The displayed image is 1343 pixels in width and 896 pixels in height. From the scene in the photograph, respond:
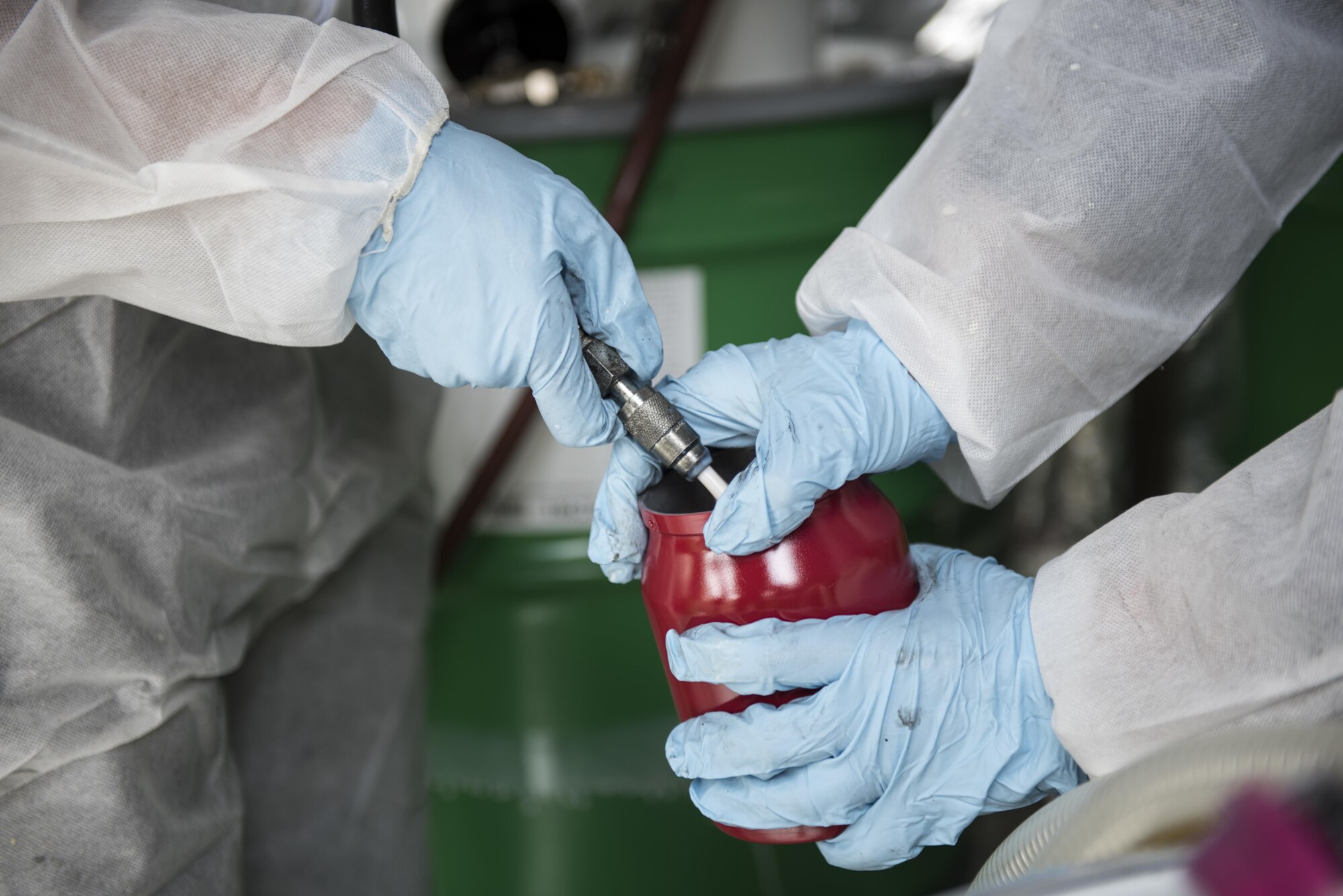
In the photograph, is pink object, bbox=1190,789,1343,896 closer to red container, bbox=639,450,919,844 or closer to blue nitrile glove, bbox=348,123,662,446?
red container, bbox=639,450,919,844

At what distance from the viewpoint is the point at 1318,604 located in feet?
1.65

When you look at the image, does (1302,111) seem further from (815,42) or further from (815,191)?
(815,42)

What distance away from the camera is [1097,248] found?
72cm

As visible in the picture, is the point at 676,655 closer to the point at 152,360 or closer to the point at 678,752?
the point at 678,752

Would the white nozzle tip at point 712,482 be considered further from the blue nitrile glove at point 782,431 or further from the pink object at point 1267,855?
the pink object at point 1267,855

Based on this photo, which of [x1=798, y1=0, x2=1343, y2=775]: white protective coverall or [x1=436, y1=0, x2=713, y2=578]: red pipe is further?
[x1=436, y1=0, x2=713, y2=578]: red pipe

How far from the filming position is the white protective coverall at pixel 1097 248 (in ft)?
1.95

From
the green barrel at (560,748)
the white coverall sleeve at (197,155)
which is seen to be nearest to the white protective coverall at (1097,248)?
the white coverall sleeve at (197,155)

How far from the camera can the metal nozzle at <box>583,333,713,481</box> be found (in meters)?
0.66

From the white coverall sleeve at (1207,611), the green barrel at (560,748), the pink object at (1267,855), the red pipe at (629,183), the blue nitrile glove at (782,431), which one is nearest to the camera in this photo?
the pink object at (1267,855)

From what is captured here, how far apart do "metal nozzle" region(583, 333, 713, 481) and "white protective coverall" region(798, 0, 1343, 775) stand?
0.18 meters

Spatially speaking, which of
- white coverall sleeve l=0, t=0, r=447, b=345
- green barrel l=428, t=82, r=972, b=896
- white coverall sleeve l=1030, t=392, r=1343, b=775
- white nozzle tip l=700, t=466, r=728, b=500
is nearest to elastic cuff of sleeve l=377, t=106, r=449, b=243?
white coverall sleeve l=0, t=0, r=447, b=345

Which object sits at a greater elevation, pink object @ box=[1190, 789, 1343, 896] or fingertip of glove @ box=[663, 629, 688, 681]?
pink object @ box=[1190, 789, 1343, 896]

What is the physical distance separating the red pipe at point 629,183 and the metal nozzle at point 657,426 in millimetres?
344
